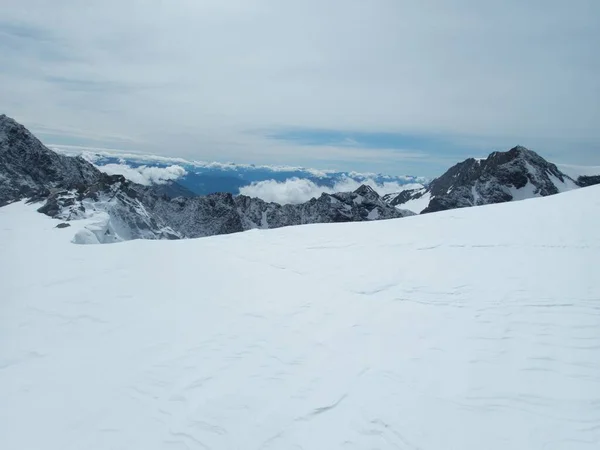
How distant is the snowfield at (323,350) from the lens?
5.89 metres

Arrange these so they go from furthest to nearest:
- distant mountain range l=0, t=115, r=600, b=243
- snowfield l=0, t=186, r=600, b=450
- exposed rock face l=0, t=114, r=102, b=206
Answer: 1. exposed rock face l=0, t=114, r=102, b=206
2. distant mountain range l=0, t=115, r=600, b=243
3. snowfield l=0, t=186, r=600, b=450

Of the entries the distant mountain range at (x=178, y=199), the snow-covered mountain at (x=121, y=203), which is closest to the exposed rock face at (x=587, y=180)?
the distant mountain range at (x=178, y=199)

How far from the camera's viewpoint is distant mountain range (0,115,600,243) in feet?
229

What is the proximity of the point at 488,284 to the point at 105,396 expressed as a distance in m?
10.6

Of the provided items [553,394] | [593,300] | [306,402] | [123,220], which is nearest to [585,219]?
[593,300]

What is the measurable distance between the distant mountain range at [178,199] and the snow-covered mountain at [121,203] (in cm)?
17

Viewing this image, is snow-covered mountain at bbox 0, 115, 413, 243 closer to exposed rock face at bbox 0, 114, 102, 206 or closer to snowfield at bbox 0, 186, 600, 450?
exposed rock face at bbox 0, 114, 102, 206

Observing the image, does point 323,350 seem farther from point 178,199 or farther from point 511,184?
point 178,199

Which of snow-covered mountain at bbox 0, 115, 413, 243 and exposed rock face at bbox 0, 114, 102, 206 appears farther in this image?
exposed rock face at bbox 0, 114, 102, 206

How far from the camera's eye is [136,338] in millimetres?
9180

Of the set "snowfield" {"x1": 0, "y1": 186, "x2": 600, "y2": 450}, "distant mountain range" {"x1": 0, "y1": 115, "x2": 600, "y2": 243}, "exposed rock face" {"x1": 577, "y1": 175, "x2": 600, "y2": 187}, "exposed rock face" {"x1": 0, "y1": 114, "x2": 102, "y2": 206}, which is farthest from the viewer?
"exposed rock face" {"x1": 577, "y1": 175, "x2": 600, "y2": 187}

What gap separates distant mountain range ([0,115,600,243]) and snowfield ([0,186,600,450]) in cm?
2869

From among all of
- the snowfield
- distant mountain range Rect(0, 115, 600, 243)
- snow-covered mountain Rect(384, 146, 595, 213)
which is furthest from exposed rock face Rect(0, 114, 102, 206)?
snow-covered mountain Rect(384, 146, 595, 213)

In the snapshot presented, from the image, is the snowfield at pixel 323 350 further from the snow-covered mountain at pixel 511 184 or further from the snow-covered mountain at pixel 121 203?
the snow-covered mountain at pixel 511 184
